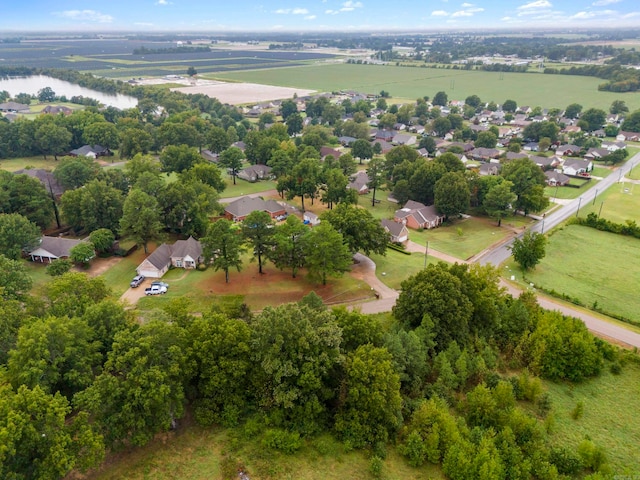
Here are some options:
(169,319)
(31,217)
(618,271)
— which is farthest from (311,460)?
(31,217)

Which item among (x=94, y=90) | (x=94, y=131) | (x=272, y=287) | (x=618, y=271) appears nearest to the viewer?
(x=272, y=287)

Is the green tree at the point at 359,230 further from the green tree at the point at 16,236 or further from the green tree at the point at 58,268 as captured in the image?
the green tree at the point at 16,236

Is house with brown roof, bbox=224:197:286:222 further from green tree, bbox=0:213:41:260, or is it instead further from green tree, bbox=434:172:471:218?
green tree, bbox=0:213:41:260

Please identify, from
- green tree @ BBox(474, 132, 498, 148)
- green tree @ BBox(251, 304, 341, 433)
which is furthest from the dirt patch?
green tree @ BBox(251, 304, 341, 433)

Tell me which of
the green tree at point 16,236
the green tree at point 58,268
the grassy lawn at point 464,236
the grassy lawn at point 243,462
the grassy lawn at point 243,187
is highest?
the green tree at point 16,236

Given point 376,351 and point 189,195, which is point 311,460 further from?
point 189,195

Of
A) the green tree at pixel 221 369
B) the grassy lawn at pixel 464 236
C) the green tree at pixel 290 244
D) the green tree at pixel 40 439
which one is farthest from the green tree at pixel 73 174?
the green tree at pixel 40 439

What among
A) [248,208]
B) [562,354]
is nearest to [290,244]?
[248,208]

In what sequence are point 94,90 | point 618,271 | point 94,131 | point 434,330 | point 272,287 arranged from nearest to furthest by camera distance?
point 434,330, point 272,287, point 618,271, point 94,131, point 94,90
